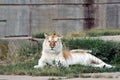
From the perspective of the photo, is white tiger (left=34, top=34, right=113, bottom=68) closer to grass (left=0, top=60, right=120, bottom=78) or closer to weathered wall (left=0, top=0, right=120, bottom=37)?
grass (left=0, top=60, right=120, bottom=78)

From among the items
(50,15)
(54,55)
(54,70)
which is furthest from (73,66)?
(50,15)

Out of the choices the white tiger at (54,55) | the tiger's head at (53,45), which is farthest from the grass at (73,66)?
the tiger's head at (53,45)

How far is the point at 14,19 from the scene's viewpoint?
2525cm

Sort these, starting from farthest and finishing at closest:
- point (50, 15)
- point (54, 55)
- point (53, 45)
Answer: point (50, 15) < point (54, 55) < point (53, 45)

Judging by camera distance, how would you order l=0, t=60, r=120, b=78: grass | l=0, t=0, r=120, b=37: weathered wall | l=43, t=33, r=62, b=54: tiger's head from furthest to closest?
l=0, t=0, r=120, b=37: weathered wall, l=43, t=33, r=62, b=54: tiger's head, l=0, t=60, r=120, b=78: grass

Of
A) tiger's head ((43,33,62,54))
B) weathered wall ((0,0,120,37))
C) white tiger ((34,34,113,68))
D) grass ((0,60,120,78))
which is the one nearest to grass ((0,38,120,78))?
grass ((0,60,120,78))

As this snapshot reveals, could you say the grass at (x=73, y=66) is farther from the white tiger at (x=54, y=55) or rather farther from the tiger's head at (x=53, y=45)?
the tiger's head at (x=53, y=45)

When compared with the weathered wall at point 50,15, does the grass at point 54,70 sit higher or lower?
lower

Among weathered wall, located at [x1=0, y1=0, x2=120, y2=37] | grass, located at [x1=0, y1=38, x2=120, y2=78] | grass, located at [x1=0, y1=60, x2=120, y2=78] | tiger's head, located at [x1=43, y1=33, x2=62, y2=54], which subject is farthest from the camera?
weathered wall, located at [x1=0, y1=0, x2=120, y2=37]

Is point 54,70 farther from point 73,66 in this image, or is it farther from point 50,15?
point 50,15

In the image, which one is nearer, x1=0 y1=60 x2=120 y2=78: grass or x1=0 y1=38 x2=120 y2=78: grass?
x1=0 y1=60 x2=120 y2=78: grass

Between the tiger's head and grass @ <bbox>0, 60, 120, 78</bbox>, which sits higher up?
the tiger's head

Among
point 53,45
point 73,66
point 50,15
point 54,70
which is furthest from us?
point 50,15

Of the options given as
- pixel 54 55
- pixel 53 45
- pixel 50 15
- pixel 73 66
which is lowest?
pixel 73 66
